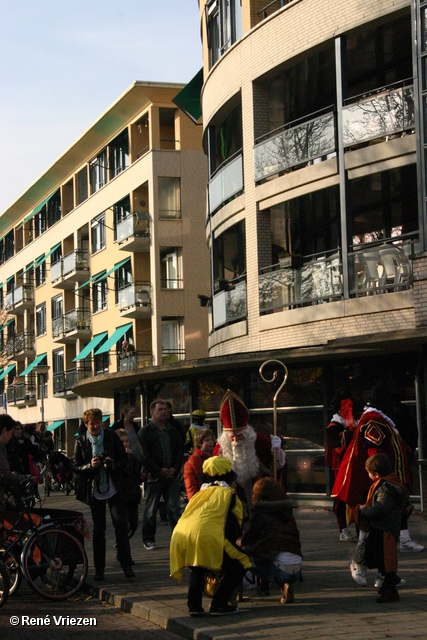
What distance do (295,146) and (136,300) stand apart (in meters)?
22.4

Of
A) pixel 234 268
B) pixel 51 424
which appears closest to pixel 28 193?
pixel 51 424

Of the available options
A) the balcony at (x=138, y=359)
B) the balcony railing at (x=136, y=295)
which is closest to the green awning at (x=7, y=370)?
the balcony railing at (x=136, y=295)

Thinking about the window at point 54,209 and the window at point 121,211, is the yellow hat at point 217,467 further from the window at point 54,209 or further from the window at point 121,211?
the window at point 54,209

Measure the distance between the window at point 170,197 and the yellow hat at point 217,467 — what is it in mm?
35232

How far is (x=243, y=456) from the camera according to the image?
9.94 metres

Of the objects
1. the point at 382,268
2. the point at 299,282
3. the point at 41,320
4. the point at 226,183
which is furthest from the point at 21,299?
the point at 382,268

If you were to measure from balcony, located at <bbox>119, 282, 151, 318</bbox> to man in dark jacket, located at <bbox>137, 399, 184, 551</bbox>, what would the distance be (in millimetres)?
29911

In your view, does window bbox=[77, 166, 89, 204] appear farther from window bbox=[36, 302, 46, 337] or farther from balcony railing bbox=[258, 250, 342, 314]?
balcony railing bbox=[258, 250, 342, 314]

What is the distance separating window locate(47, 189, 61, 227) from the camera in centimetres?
5857

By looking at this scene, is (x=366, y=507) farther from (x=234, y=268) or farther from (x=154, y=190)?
(x=154, y=190)

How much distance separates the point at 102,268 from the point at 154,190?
780 cm

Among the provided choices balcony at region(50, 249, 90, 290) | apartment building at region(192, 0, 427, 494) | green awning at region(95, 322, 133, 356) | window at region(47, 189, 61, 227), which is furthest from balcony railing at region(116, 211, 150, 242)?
apartment building at region(192, 0, 427, 494)

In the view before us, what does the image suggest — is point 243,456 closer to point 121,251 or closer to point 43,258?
point 121,251

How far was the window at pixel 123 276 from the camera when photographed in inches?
1796
